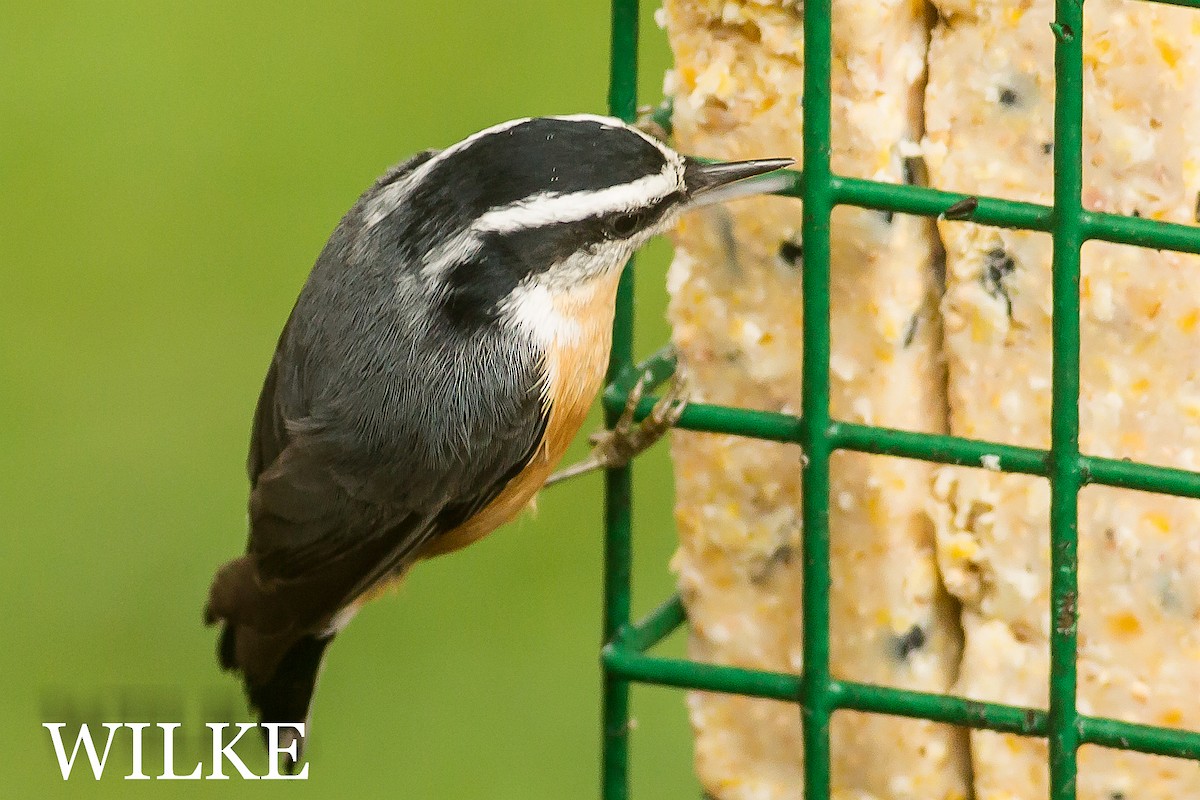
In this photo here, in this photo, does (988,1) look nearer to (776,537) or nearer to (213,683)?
(776,537)

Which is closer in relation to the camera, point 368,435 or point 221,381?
point 368,435

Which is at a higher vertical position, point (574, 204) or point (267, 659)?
point (574, 204)

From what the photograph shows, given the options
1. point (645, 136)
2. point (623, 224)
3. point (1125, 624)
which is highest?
point (645, 136)

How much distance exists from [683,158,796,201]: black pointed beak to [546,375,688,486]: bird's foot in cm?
36

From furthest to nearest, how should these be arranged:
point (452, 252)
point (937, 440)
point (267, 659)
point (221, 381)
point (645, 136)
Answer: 1. point (221, 381)
2. point (267, 659)
3. point (452, 252)
4. point (645, 136)
5. point (937, 440)

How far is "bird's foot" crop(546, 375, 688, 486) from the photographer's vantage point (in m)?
3.27

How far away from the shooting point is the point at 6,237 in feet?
20.2

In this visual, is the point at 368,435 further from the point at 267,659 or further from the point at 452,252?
the point at 267,659

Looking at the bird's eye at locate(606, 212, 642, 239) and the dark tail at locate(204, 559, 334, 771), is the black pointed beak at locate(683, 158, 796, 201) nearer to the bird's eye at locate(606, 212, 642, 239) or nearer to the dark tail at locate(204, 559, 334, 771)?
the bird's eye at locate(606, 212, 642, 239)

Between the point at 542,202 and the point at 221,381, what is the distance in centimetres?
287

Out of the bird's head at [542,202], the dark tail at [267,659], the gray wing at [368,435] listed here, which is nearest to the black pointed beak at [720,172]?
the bird's head at [542,202]

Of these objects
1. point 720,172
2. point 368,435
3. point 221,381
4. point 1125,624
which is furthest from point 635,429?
point 221,381

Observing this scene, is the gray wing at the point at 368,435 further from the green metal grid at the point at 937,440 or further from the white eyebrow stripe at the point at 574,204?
the green metal grid at the point at 937,440

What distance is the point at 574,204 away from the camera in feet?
10.3
